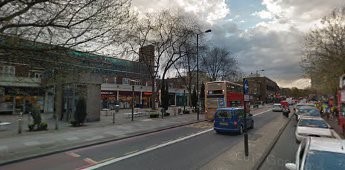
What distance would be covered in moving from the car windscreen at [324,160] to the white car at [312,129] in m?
6.19

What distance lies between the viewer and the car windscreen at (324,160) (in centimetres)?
469

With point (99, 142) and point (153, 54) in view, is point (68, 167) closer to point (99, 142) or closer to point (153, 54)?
point (99, 142)

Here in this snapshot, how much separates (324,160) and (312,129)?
8.33 m

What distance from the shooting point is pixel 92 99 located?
22703 millimetres

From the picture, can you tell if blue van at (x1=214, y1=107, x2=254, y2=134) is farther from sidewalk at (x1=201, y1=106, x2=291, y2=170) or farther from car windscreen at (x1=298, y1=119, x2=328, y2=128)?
sidewalk at (x1=201, y1=106, x2=291, y2=170)

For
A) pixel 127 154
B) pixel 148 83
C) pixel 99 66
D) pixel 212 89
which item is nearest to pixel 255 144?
pixel 127 154

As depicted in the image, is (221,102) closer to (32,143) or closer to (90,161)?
(32,143)

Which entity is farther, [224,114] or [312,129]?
[224,114]

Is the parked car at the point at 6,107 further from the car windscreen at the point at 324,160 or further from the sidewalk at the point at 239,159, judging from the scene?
the car windscreen at the point at 324,160

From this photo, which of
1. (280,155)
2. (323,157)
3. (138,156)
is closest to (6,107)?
(138,156)

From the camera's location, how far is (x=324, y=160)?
487 centimetres

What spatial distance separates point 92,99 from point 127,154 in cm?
1351

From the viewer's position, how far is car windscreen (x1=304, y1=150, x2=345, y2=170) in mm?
4691

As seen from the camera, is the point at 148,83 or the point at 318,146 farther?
the point at 148,83
